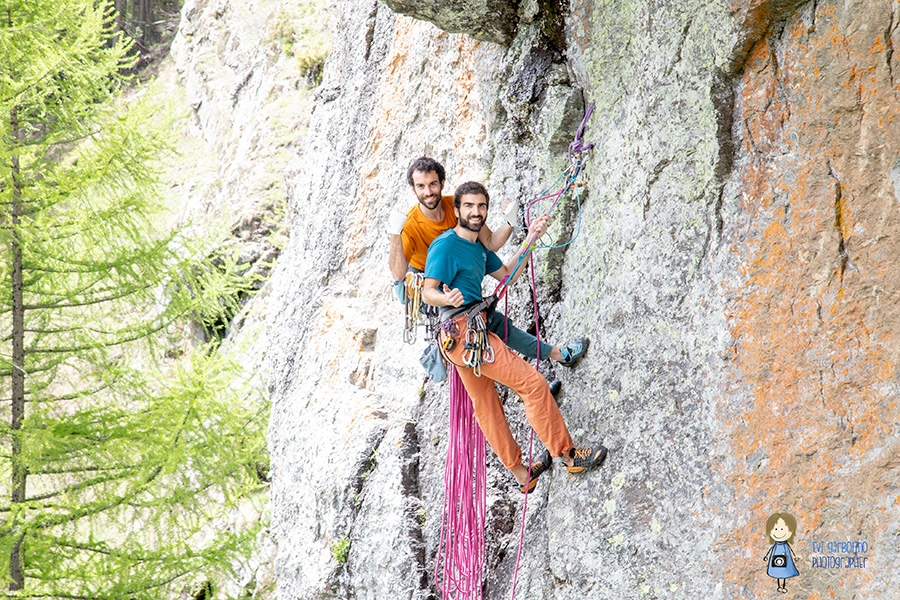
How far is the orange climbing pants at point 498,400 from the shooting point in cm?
433

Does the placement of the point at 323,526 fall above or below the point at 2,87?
below

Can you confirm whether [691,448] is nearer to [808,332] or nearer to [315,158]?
[808,332]

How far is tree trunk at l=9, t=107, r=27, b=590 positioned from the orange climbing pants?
4647mm

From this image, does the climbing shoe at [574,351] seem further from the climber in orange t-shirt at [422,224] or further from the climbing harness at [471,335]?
the climber in orange t-shirt at [422,224]

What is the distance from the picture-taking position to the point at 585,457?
14.0 ft

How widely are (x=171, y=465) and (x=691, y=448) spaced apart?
536 centimetres

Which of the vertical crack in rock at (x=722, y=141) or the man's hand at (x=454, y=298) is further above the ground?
the vertical crack in rock at (x=722, y=141)

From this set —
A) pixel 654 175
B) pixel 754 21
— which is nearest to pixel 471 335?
pixel 654 175

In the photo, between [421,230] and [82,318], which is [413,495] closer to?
[421,230]

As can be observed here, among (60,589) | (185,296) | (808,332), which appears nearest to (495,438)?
(808,332)

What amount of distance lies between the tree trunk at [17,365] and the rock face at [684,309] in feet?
9.50

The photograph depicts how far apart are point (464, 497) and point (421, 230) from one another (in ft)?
5.66

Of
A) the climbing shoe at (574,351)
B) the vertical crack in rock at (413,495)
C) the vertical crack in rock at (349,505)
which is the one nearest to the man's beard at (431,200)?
the climbing shoe at (574,351)

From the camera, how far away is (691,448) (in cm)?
375
